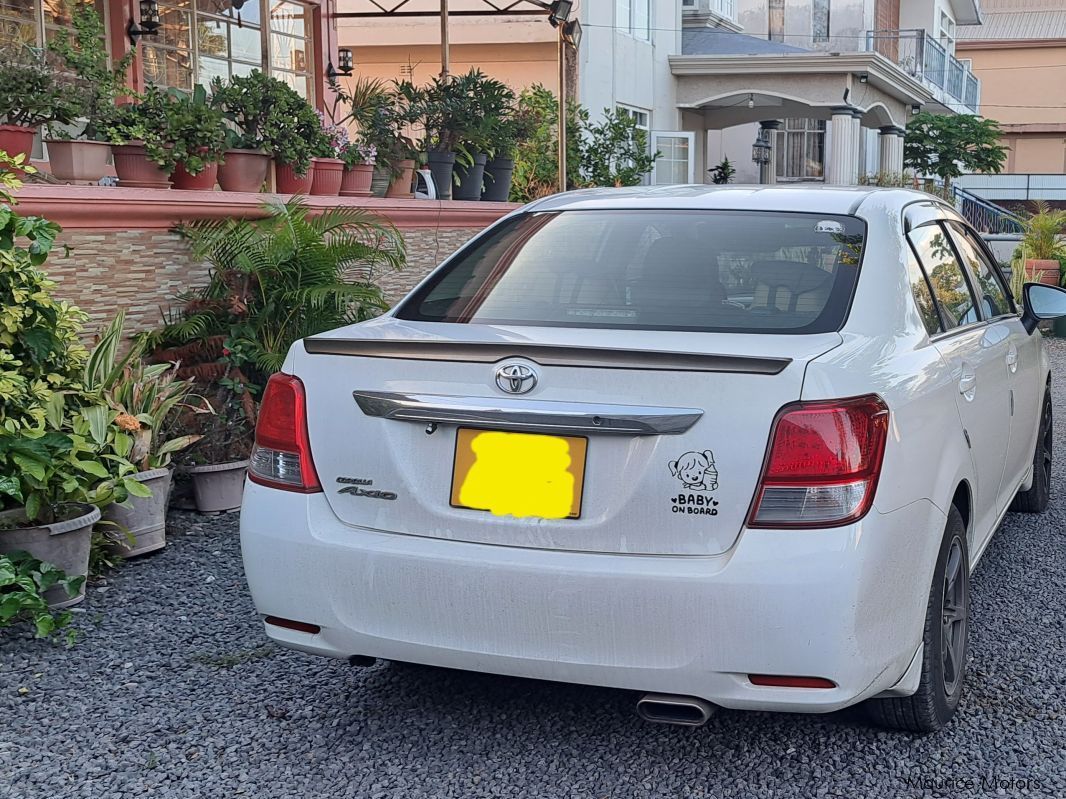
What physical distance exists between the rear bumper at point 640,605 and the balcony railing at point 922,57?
2790 centimetres

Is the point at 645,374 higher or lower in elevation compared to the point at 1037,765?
higher

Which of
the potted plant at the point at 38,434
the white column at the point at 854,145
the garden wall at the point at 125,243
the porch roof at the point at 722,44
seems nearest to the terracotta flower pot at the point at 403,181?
the garden wall at the point at 125,243

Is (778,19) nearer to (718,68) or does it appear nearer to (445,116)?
(718,68)

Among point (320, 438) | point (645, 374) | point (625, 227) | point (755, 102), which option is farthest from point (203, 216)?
point (755, 102)

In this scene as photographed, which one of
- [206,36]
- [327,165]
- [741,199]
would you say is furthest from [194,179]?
[206,36]

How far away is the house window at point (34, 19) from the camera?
1015cm

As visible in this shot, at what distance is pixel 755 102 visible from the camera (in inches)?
967

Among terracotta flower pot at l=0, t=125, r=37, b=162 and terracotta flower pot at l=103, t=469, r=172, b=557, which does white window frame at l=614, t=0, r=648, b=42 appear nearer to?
terracotta flower pot at l=0, t=125, r=37, b=162

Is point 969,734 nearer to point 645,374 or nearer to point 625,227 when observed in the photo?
point 645,374

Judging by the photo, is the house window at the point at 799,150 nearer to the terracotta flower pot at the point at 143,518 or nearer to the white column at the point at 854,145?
the white column at the point at 854,145

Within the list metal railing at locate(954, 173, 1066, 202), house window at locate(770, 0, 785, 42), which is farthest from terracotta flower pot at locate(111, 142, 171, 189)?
metal railing at locate(954, 173, 1066, 202)

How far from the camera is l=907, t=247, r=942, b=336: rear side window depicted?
3.64 m

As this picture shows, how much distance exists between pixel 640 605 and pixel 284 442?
105 cm

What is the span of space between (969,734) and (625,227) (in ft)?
5.88
